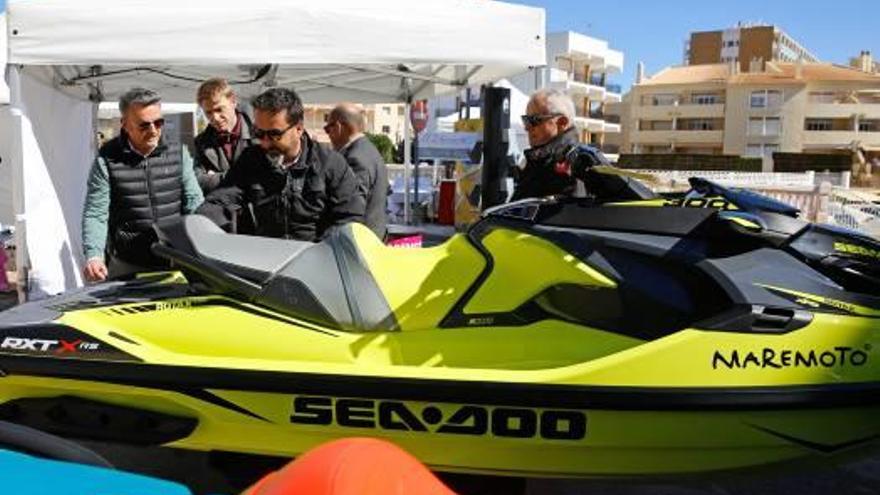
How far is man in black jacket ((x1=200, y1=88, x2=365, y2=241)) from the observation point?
3.10 m

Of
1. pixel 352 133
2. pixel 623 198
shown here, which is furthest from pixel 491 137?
pixel 623 198

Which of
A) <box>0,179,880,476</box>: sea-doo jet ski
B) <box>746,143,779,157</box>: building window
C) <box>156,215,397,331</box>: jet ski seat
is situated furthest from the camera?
<box>746,143,779,157</box>: building window

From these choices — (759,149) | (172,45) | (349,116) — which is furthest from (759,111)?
(172,45)

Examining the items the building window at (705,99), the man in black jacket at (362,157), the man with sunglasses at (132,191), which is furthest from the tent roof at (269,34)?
the building window at (705,99)

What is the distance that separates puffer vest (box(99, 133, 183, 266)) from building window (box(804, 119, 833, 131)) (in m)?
Result: 81.1

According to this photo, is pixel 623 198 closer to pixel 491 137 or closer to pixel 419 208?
pixel 491 137

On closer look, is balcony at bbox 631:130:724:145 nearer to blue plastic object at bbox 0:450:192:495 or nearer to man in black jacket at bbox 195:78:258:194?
man in black jacket at bbox 195:78:258:194

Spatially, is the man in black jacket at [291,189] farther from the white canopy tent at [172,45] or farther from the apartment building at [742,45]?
the apartment building at [742,45]

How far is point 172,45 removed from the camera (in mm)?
4633

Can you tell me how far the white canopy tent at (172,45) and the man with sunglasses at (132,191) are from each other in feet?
3.92

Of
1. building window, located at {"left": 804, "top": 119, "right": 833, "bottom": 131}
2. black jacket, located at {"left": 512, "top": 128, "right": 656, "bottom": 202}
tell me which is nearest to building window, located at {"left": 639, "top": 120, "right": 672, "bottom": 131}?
building window, located at {"left": 804, "top": 119, "right": 833, "bottom": 131}

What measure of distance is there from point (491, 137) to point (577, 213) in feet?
14.3

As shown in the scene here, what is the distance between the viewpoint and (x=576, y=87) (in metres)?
72.6

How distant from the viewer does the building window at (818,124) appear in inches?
2970
